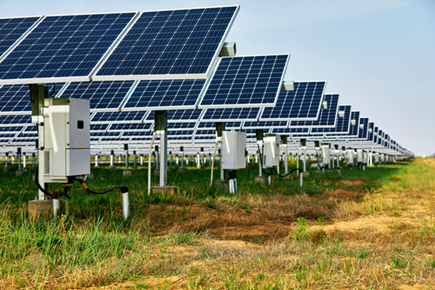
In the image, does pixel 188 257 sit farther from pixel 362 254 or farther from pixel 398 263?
pixel 398 263

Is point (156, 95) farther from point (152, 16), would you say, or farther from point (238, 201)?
point (238, 201)

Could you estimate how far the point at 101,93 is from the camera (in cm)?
1464

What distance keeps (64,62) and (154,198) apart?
3.28m

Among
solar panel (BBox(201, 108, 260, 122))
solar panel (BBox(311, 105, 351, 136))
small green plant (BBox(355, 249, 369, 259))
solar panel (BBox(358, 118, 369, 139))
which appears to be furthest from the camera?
solar panel (BBox(358, 118, 369, 139))

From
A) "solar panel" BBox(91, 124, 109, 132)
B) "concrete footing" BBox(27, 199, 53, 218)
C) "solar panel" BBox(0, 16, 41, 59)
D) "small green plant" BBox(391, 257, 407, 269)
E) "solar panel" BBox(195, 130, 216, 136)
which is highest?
"solar panel" BBox(0, 16, 41, 59)

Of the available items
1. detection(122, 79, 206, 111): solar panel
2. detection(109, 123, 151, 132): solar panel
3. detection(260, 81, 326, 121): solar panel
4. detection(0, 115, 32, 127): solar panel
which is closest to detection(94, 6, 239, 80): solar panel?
detection(122, 79, 206, 111): solar panel

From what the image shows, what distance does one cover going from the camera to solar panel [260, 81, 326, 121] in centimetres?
1797

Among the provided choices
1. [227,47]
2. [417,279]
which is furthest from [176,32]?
[417,279]

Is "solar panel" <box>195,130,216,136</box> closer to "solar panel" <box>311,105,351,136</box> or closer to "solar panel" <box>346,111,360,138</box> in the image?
"solar panel" <box>311,105,351,136</box>

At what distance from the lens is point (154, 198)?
9.15m

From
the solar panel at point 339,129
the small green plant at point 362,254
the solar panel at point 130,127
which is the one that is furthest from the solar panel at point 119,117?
the solar panel at point 339,129

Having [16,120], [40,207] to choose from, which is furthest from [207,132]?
[40,207]

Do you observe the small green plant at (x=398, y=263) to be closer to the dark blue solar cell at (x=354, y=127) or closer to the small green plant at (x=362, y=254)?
the small green plant at (x=362, y=254)

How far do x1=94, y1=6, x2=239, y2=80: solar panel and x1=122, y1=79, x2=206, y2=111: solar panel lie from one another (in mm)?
1788
